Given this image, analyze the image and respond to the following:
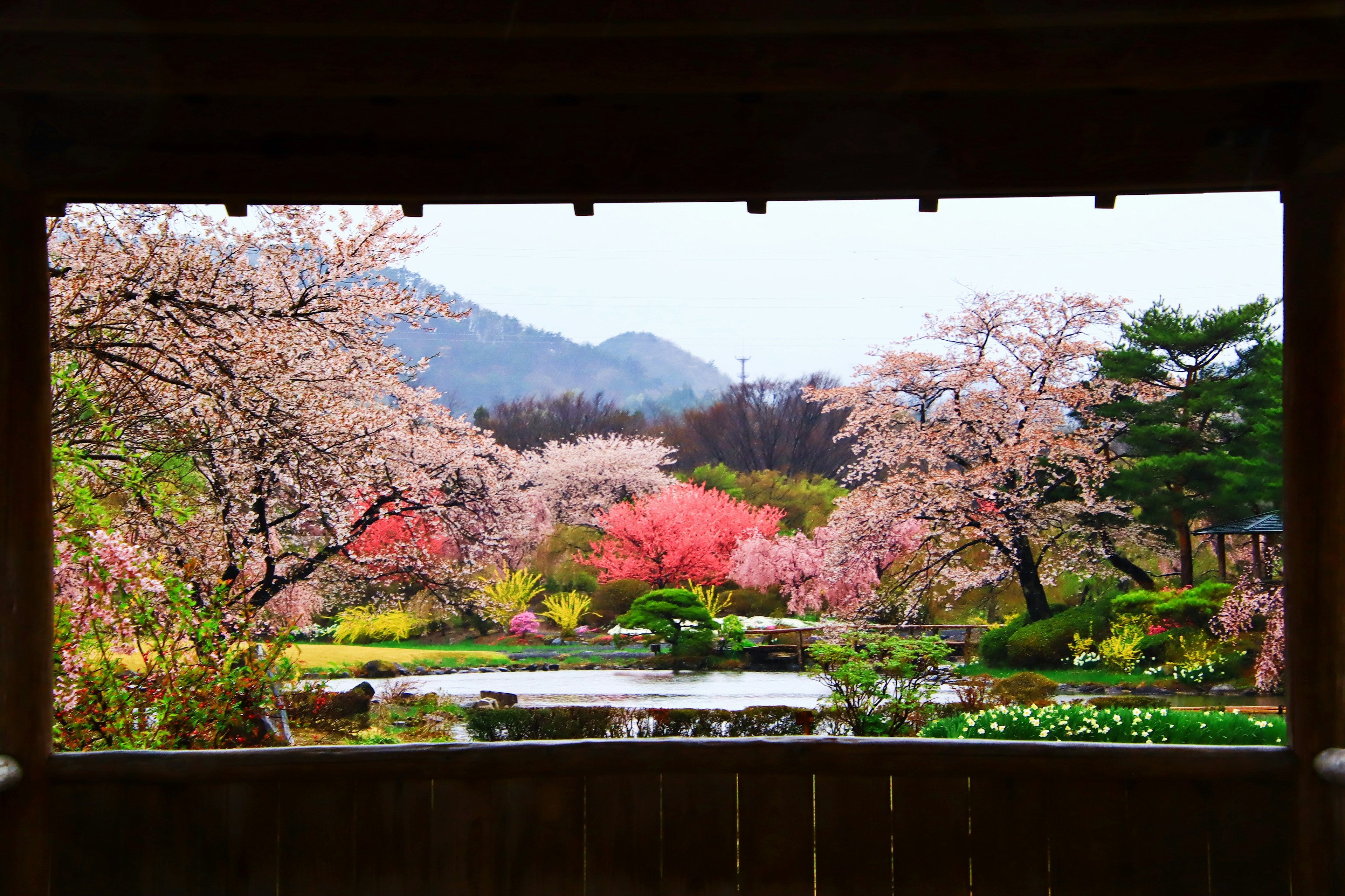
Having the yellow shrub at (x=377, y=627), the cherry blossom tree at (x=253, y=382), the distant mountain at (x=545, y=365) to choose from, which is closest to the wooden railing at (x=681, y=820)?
the cherry blossom tree at (x=253, y=382)

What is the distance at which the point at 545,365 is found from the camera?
1594 inches

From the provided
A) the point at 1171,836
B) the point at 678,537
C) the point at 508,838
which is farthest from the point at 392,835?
the point at 678,537

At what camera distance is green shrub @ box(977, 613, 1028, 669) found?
12.0 metres

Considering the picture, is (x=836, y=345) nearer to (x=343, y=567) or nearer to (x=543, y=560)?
(x=543, y=560)

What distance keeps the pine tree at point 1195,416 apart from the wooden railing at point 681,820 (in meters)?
10.7

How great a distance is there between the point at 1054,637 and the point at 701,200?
1080 cm

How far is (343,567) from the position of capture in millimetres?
9789

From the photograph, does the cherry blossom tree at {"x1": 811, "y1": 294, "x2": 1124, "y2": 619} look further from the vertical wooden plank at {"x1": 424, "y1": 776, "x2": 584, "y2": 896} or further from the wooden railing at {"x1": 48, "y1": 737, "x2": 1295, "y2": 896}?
the vertical wooden plank at {"x1": 424, "y1": 776, "x2": 584, "y2": 896}

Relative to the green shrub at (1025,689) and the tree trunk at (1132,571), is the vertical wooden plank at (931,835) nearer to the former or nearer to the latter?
the green shrub at (1025,689)

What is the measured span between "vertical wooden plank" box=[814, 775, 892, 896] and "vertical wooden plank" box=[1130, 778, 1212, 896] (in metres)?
0.66

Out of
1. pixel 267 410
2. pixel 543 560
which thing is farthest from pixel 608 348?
pixel 267 410

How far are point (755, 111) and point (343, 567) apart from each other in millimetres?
8550

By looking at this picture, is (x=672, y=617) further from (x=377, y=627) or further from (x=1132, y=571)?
(x=1132, y=571)
